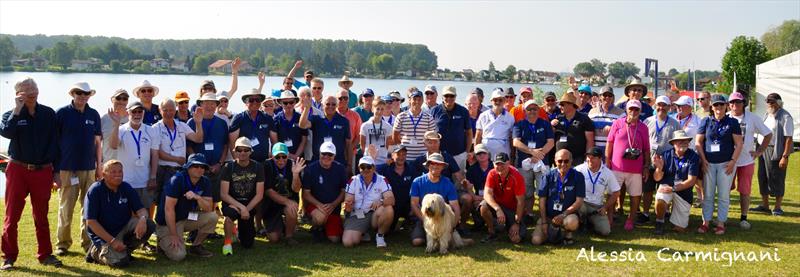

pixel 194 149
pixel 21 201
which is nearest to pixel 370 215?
pixel 194 149

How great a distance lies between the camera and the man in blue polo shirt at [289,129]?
25.8 feet

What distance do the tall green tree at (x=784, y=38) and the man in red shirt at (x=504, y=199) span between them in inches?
2008

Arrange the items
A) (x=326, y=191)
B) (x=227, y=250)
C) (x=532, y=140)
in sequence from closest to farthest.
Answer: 1. (x=227, y=250)
2. (x=326, y=191)
3. (x=532, y=140)

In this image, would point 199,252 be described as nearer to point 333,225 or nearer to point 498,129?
point 333,225

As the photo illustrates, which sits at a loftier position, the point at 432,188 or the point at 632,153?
the point at 632,153

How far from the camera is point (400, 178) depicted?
7586 mm

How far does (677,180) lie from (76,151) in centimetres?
693

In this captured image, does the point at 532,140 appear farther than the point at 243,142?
Yes

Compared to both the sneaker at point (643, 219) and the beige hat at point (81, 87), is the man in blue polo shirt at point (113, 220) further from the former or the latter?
the sneaker at point (643, 219)

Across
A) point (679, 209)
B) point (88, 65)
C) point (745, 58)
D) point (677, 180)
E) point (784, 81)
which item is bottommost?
point (679, 209)

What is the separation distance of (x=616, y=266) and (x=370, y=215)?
2.77 meters

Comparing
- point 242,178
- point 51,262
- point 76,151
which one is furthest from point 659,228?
point 51,262

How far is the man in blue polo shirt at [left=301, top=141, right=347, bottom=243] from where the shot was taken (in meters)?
7.25

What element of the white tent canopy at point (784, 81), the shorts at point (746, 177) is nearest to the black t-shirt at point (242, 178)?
the shorts at point (746, 177)
